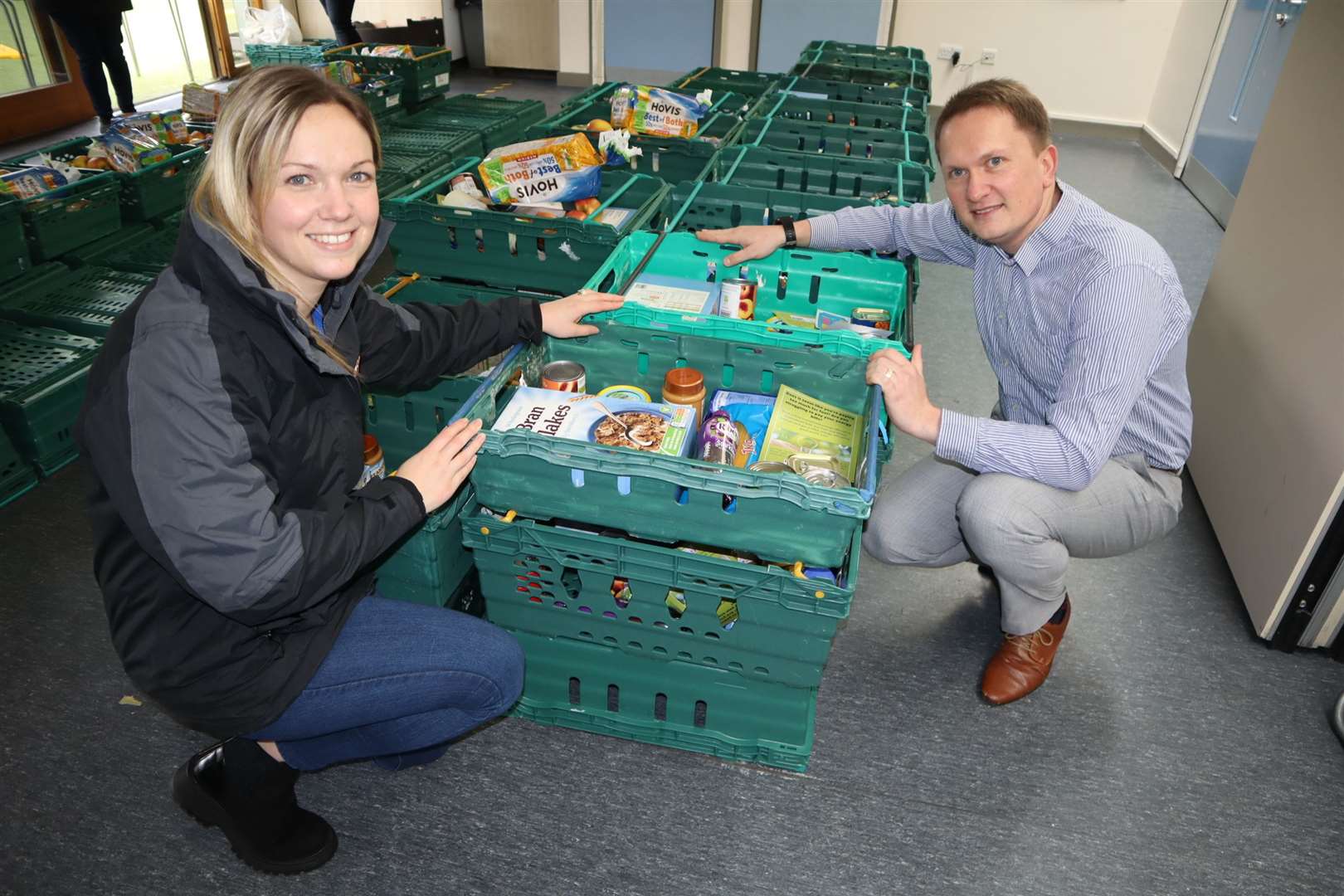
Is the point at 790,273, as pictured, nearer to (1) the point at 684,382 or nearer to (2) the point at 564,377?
(1) the point at 684,382

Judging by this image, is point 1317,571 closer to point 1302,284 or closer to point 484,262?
point 1302,284

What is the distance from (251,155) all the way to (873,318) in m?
1.31

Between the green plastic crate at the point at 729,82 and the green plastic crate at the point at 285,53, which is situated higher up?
the green plastic crate at the point at 729,82

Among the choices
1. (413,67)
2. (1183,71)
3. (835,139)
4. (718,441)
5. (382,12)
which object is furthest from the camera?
(382,12)

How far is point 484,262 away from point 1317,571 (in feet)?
7.44

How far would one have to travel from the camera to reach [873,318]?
1990 millimetres

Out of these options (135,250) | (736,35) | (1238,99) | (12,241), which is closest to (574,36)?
(736,35)

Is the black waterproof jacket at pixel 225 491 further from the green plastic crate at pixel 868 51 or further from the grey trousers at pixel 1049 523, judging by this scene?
the green plastic crate at pixel 868 51

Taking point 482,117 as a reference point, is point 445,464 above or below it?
above

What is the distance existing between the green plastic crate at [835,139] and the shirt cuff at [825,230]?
38.6 inches

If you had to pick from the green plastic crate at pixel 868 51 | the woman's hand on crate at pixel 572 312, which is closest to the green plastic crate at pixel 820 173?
the woman's hand on crate at pixel 572 312

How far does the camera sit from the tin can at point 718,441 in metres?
1.53

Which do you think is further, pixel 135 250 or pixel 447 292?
pixel 135 250

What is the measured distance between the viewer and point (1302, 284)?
2.17m
